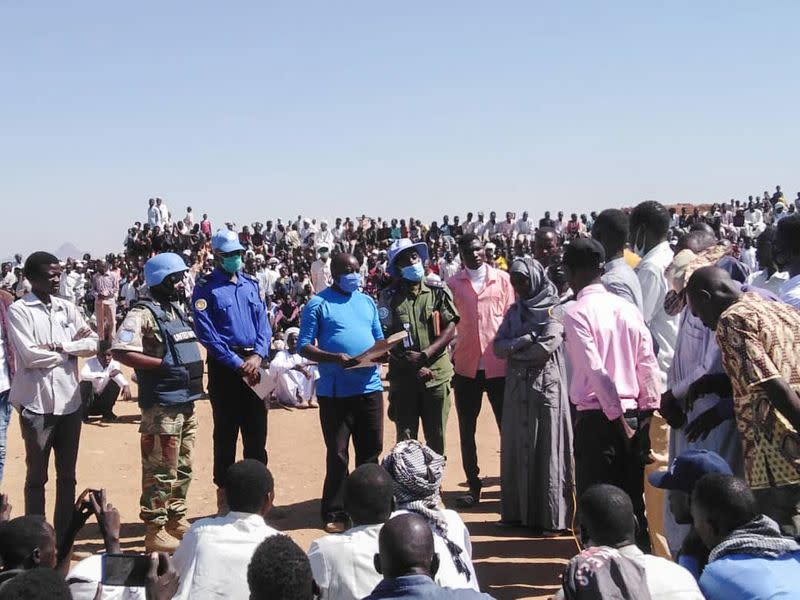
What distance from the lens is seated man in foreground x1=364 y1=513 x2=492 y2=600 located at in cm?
260

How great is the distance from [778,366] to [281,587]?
2.31 meters

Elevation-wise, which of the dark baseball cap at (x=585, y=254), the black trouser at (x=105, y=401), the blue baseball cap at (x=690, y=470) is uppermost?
the dark baseball cap at (x=585, y=254)

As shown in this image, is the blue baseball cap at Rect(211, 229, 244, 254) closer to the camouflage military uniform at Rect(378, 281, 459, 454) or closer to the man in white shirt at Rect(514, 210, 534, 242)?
the camouflage military uniform at Rect(378, 281, 459, 454)

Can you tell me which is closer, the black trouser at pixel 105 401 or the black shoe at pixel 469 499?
the black shoe at pixel 469 499

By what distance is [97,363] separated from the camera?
434 inches

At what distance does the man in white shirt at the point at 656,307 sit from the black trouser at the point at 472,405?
176cm

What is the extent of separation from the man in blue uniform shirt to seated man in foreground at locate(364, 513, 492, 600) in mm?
3528

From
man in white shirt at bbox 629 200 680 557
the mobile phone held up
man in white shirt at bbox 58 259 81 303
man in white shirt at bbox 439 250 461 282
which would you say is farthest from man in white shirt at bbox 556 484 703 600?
man in white shirt at bbox 58 259 81 303

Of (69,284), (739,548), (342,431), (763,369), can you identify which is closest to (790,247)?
(763,369)

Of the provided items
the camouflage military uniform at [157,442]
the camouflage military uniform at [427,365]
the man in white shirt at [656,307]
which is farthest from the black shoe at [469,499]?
the camouflage military uniform at [157,442]

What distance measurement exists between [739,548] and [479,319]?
4274mm

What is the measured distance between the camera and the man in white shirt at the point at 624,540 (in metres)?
2.74

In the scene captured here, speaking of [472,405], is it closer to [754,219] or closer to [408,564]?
[408,564]

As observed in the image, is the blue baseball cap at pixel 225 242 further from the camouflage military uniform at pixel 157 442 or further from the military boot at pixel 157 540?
the military boot at pixel 157 540
